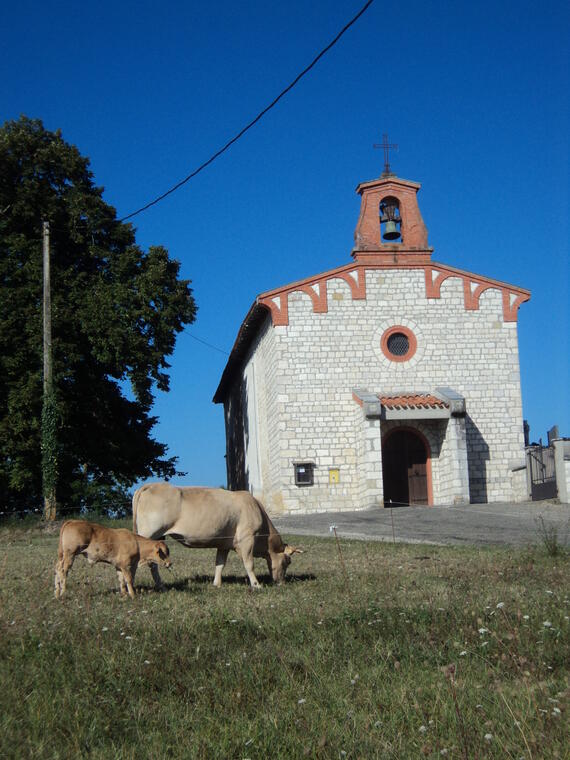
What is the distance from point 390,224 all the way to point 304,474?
31.4ft

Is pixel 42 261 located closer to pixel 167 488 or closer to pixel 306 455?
pixel 306 455

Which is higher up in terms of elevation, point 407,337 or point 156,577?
point 407,337

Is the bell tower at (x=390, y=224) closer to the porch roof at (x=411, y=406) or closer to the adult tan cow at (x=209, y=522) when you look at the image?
the porch roof at (x=411, y=406)

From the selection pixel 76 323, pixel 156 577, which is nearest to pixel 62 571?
pixel 156 577

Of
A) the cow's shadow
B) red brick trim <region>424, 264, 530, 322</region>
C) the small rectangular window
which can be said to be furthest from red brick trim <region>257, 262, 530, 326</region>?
the cow's shadow

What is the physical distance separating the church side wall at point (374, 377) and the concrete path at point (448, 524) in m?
2.30

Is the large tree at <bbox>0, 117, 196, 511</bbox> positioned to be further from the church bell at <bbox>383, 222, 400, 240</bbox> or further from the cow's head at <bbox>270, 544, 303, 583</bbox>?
the cow's head at <bbox>270, 544, 303, 583</bbox>

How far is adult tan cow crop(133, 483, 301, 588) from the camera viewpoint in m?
9.45

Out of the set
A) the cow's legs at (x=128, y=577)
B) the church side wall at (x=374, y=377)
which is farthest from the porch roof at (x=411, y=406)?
the cow's legs at (x=128, y=577)

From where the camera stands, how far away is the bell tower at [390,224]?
30344mm

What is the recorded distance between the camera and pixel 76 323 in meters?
27.7

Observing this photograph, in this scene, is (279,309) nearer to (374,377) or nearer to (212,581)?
(374,377)

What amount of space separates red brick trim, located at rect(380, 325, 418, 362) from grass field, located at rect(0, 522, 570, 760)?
21085 millimetres

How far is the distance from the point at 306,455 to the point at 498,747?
2469 centimetres
